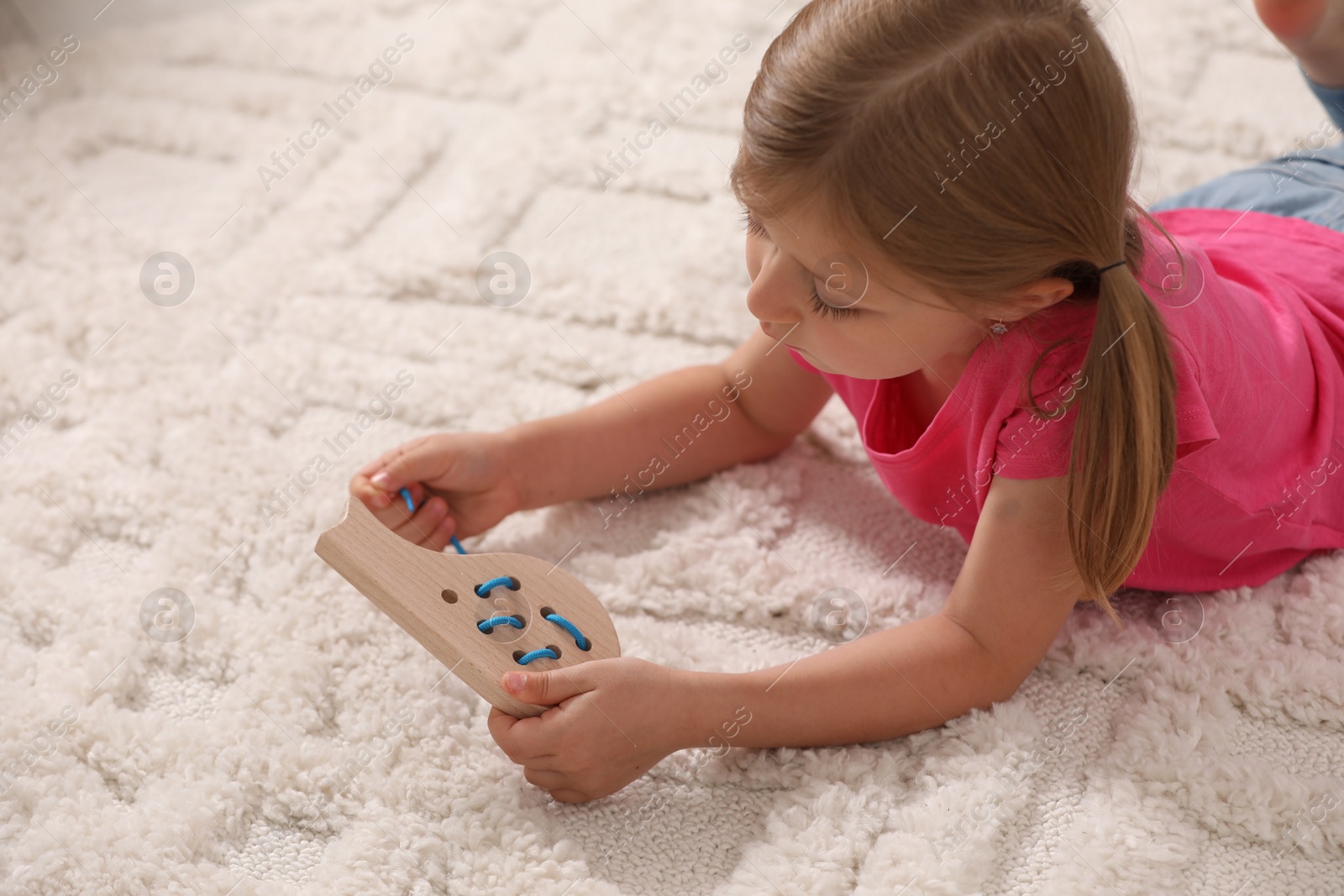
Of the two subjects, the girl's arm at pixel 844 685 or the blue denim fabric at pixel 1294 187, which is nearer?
the girl's arm at pixel 844 685

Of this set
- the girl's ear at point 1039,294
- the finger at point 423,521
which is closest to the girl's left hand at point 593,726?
the finger at point 423,521

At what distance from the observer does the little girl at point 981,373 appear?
50cm

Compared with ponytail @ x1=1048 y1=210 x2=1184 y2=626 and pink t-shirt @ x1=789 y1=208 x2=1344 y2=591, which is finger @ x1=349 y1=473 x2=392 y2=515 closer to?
pink t-shirt @ x1=789 y1=208 x2=1344 y2=591

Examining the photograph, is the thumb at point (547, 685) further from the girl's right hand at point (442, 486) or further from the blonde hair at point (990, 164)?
the blonde hair at point (990, 164)

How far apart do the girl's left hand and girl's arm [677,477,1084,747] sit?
2cm

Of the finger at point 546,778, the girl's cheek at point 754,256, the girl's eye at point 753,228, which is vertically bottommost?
the finger at point 546,778

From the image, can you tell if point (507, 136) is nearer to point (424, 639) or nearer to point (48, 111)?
point (48, 111)

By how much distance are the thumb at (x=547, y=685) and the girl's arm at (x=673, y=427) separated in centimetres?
19

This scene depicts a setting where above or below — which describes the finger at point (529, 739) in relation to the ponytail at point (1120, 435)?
below

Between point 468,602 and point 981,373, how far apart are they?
0.30 metres

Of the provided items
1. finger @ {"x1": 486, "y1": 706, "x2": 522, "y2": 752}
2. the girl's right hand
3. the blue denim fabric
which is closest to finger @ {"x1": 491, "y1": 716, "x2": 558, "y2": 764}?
finger @ {"x1": 486, "y1": 706, "x2": 522, "y2": 752}

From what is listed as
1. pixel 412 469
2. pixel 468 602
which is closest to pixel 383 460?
pixel 412 469

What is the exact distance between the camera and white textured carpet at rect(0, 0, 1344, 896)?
1.86 ft

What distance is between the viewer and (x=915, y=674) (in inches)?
23.6
